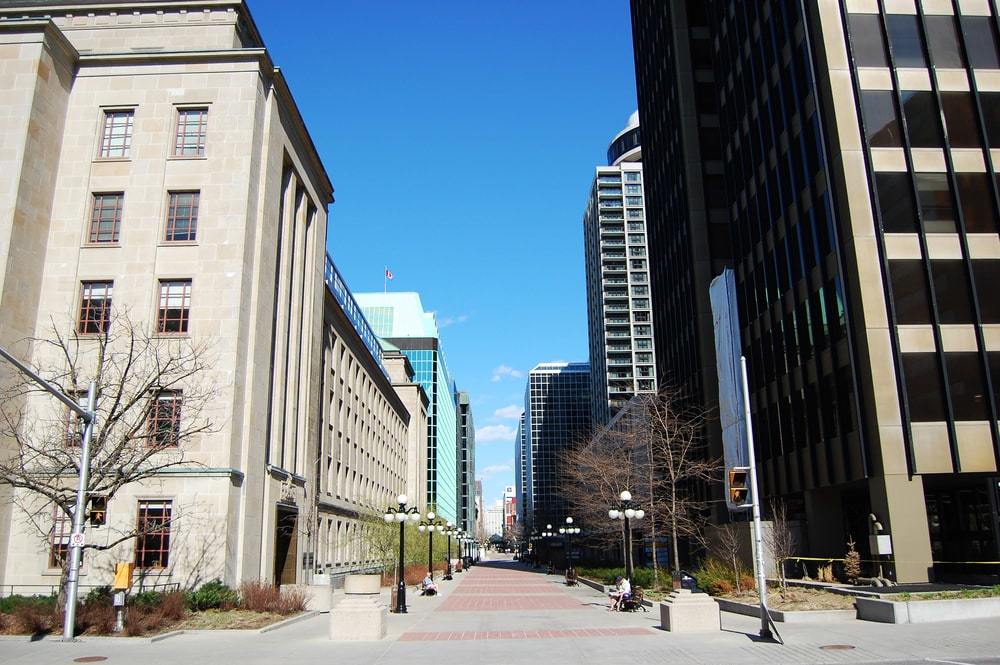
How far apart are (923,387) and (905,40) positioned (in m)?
16.8

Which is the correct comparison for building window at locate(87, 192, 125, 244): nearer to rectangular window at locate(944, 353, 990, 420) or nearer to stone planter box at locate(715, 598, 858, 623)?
stone planter box at locate(715, 598, 858, 623)

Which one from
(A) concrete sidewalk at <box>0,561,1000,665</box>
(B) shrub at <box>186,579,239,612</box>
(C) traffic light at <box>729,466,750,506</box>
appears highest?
(C) traffic light at <box>729,466,750,506</box>

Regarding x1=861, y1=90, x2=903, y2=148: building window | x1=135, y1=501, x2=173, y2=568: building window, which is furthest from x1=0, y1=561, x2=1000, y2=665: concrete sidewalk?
x1=861, y1=90, x2=903, y2=148: building window

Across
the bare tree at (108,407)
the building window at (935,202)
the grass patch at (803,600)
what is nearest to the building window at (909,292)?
the building window at (935,202)

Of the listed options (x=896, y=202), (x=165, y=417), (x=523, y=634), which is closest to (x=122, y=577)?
(x=165, y=417)

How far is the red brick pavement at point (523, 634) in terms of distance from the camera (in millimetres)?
20781

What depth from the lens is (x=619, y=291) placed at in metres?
143

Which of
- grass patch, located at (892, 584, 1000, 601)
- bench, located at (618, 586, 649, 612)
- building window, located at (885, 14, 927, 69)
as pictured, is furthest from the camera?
building window, located at (885, 14, 927, 69)

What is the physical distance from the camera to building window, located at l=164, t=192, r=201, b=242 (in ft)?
102

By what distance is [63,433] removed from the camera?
28.1 meters

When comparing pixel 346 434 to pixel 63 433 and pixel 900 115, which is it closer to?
pixel 63 433

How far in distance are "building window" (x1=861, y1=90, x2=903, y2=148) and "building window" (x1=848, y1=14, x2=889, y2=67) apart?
1682 millimetres

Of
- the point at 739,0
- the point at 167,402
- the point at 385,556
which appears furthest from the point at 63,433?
the point at 739,0

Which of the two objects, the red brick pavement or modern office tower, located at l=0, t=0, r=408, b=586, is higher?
modern office tower, located at l=0, t=0, r=408, b=586
